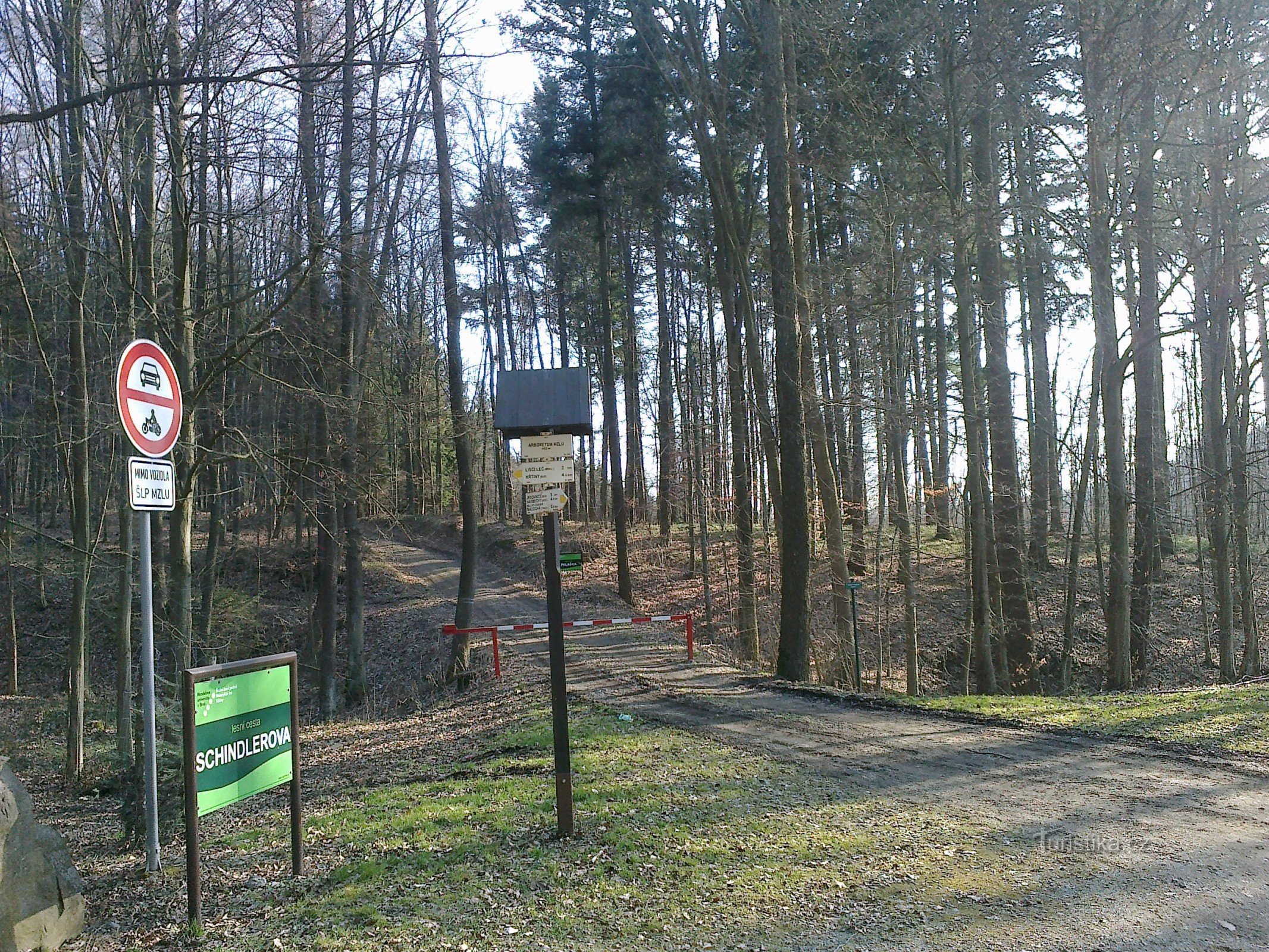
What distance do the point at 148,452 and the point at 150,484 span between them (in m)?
0.18

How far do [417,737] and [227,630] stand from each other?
5.64 meters

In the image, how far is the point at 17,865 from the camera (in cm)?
423

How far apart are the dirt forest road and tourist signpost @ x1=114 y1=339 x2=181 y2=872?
4.04m

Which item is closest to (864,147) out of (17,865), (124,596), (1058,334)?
(1058,334)

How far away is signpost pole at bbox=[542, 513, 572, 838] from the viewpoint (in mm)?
5781

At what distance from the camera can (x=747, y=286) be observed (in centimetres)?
1590

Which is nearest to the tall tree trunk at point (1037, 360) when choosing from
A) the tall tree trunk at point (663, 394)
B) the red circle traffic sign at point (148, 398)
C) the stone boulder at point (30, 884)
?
the tall tree trunk at point (663, 394)

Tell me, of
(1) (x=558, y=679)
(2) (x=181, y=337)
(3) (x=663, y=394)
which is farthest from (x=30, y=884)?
(3) (x=663, y=394)

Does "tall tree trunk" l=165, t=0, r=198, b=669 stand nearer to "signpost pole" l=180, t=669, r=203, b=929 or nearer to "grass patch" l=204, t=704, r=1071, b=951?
"grass patch" l=204, t=704, r=1071, b=951

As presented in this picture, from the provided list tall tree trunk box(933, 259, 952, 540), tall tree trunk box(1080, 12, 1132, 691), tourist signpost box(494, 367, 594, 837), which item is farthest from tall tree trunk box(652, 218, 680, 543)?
tourist signpost box(494, 367, 594, 837)

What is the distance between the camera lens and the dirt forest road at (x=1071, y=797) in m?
4.39

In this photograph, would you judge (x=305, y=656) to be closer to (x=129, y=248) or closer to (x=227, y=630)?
(x=227, y=630)

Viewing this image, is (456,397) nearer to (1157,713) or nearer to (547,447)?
A: (547,447)

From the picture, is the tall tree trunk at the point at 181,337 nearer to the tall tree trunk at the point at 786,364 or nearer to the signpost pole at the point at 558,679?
the signpost pole at the point at 558,679
